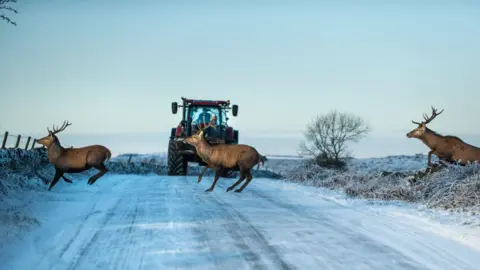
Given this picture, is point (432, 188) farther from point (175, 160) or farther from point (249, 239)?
point (175, 160)

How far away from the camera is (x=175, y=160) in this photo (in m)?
22.3

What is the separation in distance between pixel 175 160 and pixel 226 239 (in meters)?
16.2

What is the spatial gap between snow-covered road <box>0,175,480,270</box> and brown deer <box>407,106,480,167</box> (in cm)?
410

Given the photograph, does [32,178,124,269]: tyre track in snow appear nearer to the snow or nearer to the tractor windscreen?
the snow

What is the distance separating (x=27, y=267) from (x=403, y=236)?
4728mm

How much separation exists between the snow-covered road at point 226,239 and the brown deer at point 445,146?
13.5 ft

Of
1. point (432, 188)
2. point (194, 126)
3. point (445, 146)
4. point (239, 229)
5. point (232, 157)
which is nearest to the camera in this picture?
point (239, 229)

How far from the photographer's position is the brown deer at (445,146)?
469 inches

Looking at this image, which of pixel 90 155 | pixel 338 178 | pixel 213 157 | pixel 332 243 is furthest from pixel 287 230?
pixel 338 178

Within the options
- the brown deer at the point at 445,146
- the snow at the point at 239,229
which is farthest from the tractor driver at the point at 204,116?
the brown deer at the point at 445,146

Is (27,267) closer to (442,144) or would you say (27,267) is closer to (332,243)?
(332,243)

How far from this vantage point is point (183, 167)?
2280 cm

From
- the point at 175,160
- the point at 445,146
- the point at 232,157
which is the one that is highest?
the point at 445,146

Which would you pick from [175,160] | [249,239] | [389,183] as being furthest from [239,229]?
[175,160]
